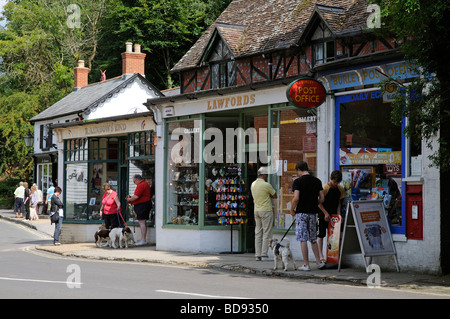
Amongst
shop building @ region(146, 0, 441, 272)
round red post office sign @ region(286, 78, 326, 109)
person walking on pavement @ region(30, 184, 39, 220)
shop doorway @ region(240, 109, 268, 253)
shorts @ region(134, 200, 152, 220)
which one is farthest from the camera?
person walking on pavement @ region(30, 184, 39, 220)

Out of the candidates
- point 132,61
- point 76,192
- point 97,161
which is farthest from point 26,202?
point 97,161

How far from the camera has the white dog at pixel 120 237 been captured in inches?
804

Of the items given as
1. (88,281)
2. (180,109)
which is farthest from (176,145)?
(88,281)

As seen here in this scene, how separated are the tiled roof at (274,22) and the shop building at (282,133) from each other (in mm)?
50

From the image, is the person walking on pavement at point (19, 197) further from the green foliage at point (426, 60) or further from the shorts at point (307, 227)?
the green foliage at point (426, 60)

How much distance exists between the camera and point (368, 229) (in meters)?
12.9

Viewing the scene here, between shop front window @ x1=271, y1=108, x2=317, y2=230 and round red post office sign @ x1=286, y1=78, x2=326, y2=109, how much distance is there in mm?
833

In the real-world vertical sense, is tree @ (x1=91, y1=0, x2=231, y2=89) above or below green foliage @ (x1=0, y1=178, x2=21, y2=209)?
above

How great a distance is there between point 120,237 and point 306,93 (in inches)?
325

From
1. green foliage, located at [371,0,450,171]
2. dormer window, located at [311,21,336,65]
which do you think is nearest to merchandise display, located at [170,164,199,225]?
dormer window, located at [311,21,336,65]

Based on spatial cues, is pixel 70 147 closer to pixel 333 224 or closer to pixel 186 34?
pixel 333 224

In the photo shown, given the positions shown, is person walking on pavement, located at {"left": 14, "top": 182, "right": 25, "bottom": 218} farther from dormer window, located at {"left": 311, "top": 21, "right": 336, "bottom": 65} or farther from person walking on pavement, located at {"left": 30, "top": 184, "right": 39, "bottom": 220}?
dormer window, located at {"left": 311, "top": 21, "right": 336, "bottom": 65}

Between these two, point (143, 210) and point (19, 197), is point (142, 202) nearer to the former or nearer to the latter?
point (143, 210)

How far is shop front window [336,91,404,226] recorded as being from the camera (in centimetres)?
1352
